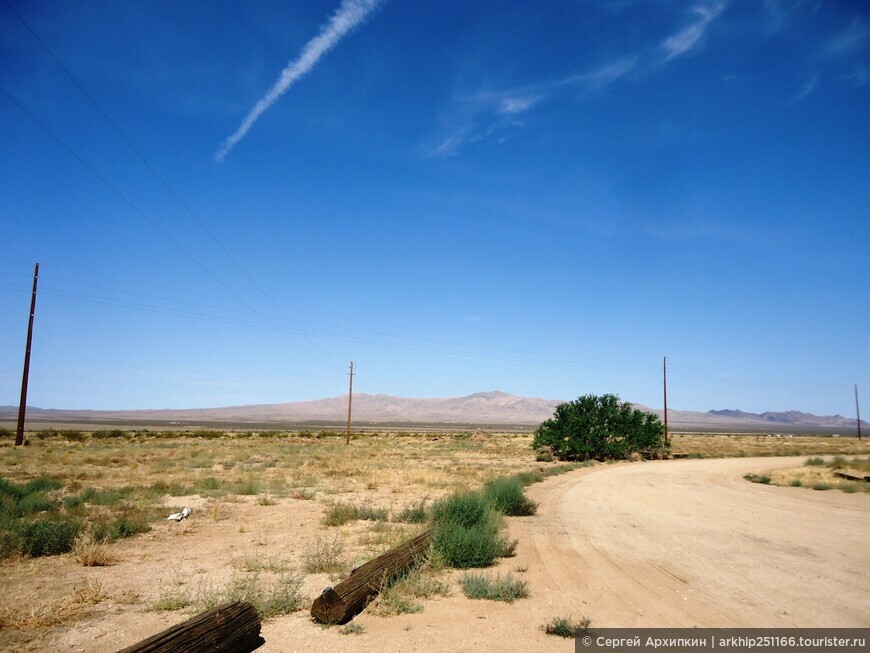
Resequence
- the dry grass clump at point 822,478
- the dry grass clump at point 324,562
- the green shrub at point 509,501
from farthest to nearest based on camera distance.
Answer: the dry grass clump at point 822,478, the green shrub at point 509,501, the dry grass clump at point 324,562

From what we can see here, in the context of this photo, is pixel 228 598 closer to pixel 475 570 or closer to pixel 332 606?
pixel 332 606

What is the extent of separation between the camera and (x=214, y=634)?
6.04 metres

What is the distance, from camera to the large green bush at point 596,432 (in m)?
45.1

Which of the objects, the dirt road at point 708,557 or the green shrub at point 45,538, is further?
the green shrub at point 45,538

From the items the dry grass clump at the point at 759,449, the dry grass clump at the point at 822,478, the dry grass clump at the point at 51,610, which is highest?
the dry grass clump at the point at 51,610

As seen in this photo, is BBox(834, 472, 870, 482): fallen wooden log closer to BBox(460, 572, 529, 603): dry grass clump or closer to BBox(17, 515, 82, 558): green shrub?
BBox(460, 572, 529, 603): dry grass clump

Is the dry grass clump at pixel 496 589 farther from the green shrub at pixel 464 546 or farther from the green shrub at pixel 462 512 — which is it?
the green shrub at pixel 462 512

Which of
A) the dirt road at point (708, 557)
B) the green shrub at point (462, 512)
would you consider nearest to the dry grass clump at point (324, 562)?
the green shrub at point (462, 512)

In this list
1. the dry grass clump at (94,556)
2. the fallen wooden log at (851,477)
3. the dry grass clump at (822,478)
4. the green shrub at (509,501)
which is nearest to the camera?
the dry grass clump at (94,556)

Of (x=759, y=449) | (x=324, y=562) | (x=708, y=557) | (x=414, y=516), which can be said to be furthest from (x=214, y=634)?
(x=759, y=449)

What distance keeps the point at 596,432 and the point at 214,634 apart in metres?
42.3

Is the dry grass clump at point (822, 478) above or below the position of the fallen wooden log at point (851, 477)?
below

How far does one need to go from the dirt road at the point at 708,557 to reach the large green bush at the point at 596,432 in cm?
2347

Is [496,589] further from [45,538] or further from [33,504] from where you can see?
[33,504]
